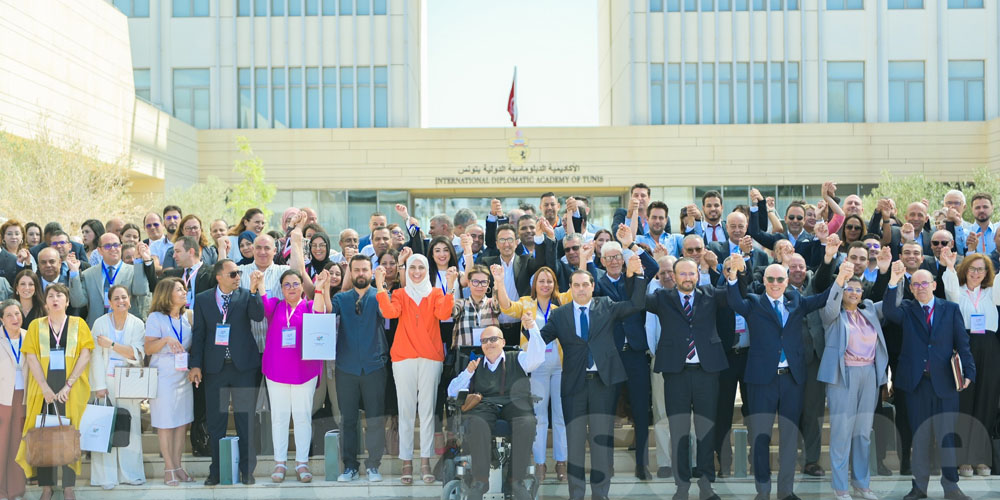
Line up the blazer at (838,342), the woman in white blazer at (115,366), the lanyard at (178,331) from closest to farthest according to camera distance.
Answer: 1. the blazer at (838,342)
2. the woman in white blazer at (115,366)
3. the lanyard at (178,331)

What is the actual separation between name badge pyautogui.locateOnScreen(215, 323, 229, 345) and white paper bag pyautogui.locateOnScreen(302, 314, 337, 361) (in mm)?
684

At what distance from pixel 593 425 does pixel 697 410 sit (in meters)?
0.88

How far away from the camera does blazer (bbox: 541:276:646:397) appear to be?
7418 millimetres

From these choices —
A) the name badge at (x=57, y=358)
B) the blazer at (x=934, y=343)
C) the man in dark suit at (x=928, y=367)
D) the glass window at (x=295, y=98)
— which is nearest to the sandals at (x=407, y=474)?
the name badge at (x=57, y=358)

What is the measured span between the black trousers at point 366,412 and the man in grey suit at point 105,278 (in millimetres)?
2514

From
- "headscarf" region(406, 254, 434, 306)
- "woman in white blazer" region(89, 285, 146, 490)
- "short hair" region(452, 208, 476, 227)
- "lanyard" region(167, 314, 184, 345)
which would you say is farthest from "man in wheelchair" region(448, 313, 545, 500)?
"woman in white blazer" region(89, 285, 146, 490)

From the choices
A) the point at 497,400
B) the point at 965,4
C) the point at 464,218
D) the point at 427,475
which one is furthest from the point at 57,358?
the point at 965,4

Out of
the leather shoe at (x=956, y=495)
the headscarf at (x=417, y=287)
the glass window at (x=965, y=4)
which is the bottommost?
the leather shoe at (x=956, y=495)

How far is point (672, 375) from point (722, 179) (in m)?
25.5

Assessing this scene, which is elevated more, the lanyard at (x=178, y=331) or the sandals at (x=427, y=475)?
the lanyard at (x=178, y=331)

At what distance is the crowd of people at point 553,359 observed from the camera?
736cm

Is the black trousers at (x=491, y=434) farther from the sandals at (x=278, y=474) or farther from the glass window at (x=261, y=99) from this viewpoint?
the glass window at (x=261, y=99)

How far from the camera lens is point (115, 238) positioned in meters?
8.73

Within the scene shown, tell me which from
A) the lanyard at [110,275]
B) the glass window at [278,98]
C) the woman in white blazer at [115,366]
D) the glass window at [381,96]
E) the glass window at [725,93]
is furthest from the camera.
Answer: the glass window at [381,96]
